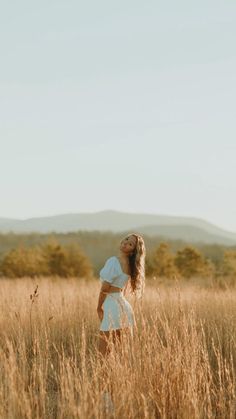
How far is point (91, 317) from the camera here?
9695 millimetres

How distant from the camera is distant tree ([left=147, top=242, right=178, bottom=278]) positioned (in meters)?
29.3

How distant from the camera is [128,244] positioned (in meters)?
→ 6.50

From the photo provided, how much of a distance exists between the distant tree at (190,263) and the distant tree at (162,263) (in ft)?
2.02

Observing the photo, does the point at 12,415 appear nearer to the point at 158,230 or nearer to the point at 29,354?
the point at 29,354

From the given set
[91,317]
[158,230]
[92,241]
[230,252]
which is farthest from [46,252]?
[158,230]

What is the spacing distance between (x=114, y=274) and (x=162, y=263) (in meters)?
23.3

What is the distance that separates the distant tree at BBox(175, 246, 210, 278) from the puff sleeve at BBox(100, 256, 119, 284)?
23159 millimetres

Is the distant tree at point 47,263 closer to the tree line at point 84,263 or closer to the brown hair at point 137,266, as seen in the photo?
the tree line at point 84,263

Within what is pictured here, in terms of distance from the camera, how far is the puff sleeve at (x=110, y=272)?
6.35 meters

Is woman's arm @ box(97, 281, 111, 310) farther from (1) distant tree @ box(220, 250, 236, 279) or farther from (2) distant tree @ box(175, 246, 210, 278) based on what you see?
(2) distant tree @ box(175, 246, 210, 278)

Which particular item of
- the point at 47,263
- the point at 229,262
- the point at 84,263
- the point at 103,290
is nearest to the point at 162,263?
the point at 229,262

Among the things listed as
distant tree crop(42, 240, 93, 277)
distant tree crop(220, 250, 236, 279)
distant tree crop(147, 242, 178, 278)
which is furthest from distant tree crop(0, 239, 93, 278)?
distant tree crop(220, 250, 236, 279)

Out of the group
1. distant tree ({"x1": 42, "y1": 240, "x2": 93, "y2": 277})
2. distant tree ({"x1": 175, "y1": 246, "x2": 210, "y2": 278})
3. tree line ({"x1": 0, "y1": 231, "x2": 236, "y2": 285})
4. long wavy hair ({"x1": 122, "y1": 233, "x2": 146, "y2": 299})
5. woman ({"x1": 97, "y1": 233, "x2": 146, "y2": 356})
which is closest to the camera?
woman ({"x1": 97, "y1": 233, "x2": 146, "y2": 356})

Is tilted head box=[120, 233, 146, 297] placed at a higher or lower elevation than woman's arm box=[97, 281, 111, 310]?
higher
